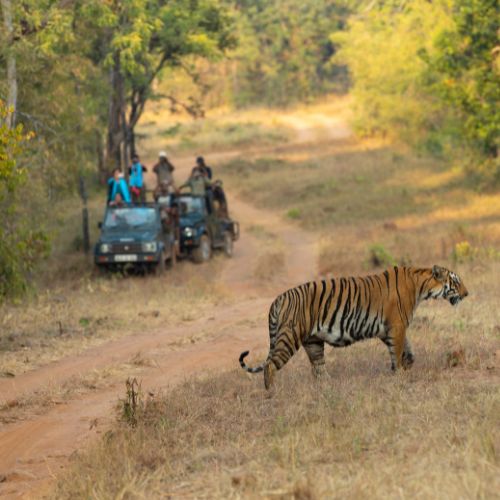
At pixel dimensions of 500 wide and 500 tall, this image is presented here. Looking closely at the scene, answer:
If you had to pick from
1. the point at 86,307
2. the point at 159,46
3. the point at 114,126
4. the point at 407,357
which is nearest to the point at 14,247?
the point at 86,307

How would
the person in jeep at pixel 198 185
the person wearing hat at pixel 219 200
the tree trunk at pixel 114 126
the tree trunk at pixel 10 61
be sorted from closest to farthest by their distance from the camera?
the tree trunk at pixel 10 61, the person in jeep at pixel 198 185, the person wearing hat at pixel 219 200, the tree trunk at pixel 114 126

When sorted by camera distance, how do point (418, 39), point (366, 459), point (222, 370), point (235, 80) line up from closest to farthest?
point (366, 459) < point (222, 370) < point (418, 39) < point (235, 80)

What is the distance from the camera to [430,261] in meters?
22.0

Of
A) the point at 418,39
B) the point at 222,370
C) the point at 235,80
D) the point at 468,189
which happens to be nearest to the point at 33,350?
the point at 222,370

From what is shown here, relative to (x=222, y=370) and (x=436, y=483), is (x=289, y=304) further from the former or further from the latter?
(x=436, y=483)

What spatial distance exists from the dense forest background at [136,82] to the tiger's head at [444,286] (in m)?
5.08

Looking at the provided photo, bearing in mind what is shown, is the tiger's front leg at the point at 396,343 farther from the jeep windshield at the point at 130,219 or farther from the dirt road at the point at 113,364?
the jeep windshield at the point at 130,219

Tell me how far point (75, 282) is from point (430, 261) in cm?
762

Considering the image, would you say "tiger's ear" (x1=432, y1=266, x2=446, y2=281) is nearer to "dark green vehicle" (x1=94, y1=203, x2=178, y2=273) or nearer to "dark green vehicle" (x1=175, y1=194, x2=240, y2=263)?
"dark green vehicle" (x1=94, y1=203, x2=178, y2=273)

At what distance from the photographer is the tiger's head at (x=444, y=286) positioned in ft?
34.6

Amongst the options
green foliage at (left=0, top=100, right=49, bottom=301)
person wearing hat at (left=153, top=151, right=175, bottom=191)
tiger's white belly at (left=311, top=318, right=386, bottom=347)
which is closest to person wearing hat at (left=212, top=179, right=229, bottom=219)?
person wearing hat at (left=153, top=151, right=175, bottom=191)

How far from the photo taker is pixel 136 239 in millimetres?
21562

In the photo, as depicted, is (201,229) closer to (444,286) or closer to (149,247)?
(149,247)

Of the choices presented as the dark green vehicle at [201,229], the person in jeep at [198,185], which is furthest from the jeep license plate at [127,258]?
the person in jeep at [198,185]
